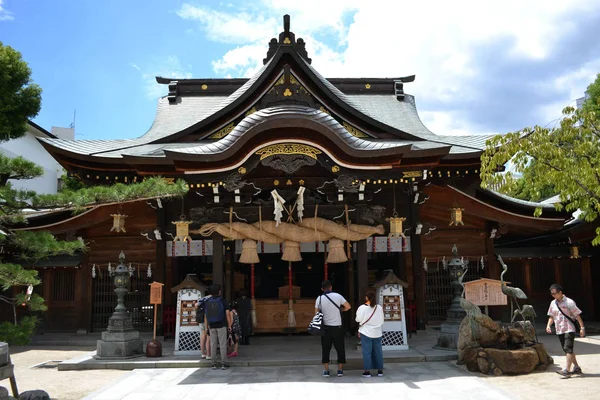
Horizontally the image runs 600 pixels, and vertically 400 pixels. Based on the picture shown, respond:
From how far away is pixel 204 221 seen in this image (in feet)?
34.6

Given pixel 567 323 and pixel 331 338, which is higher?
pixel 567 323

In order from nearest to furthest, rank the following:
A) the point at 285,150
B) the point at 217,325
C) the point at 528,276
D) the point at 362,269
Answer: the point at 217,325 → the point at 285,150 → the point at 362,269 → the point at 528,276

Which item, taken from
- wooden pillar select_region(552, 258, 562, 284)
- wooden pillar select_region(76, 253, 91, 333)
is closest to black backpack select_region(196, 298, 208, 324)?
wooden pillar select_region(76, 253, 91, 333)

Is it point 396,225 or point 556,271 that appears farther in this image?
point 556,271

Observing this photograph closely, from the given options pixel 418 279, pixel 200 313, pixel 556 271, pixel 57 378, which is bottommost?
pixel 57 378

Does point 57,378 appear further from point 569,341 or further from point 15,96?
point 569,341

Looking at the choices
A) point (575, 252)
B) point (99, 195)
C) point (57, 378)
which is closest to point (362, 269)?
point (99, 195)

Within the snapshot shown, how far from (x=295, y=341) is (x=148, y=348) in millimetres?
3610

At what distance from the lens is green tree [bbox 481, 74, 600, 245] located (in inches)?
294

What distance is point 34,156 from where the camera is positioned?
1089 inches

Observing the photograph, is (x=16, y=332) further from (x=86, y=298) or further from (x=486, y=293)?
(x=486, y=293)

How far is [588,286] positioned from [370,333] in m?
10.2

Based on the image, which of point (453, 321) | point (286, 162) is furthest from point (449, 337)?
point (286, 162)

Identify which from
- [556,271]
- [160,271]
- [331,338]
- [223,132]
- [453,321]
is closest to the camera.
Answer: [331,338]
